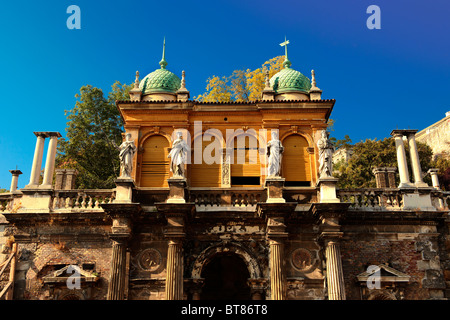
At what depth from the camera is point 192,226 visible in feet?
58.5

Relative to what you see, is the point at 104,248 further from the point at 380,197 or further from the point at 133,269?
the point at 380,197

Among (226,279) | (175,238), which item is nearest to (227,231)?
(175,238)

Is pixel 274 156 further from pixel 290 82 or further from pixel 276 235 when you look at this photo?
pixel 290 82

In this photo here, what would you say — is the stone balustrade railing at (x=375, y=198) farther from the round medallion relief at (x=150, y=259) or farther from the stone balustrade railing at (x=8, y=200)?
the stone balustrade railing at (x=8, y=200)

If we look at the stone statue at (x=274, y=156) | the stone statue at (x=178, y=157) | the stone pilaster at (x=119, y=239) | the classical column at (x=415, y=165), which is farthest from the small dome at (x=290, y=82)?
the stone pilaster at (x=119, y=239)

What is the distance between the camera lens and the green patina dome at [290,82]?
21.0 meters

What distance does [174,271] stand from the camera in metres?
16.4

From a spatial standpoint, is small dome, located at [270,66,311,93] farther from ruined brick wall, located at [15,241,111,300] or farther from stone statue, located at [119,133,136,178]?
ruined brick wall, located at [15,241,111,300]

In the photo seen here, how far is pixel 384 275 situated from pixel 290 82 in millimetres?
9428

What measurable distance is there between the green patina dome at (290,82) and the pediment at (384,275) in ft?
27.9

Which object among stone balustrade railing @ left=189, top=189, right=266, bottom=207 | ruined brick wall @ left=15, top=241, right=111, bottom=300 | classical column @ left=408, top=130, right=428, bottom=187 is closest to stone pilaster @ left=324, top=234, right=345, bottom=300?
stone balustrade railing @ left=189, top=189, right=266, bottom=207

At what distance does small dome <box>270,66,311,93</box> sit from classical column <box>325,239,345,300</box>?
24.9 feet
